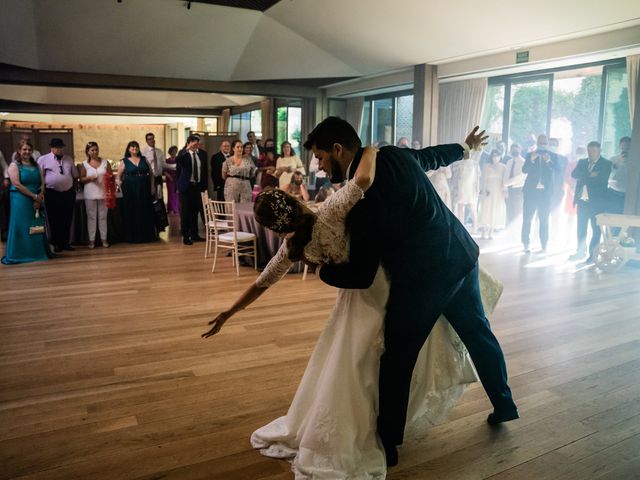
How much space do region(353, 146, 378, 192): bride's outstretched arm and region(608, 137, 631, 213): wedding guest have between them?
6.46m

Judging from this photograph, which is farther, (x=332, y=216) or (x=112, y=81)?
(x=112, y=81)

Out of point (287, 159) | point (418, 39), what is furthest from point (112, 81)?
point (418, 39)

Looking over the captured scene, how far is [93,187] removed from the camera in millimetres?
7570

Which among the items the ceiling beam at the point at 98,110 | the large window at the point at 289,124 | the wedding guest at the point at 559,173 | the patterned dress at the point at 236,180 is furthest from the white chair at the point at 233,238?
the ceiling beam at the point at 98,110

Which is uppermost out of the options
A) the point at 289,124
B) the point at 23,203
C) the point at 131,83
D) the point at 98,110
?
the point at 98,110

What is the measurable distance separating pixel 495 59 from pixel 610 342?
5772mm

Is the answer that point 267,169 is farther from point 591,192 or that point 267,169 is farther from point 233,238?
point 591,192

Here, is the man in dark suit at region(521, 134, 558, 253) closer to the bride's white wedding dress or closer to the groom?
the groom

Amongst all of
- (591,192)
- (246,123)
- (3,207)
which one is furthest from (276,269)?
(246,123)

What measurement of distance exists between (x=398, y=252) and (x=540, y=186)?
6.50 metres

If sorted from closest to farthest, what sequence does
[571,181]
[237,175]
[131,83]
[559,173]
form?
[237,175], [559,173], [571,181], [131,83]

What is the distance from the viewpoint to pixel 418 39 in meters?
8.48

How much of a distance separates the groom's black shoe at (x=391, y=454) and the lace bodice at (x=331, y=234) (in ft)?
2.69

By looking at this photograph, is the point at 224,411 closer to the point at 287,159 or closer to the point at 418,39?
the point at 287,159
